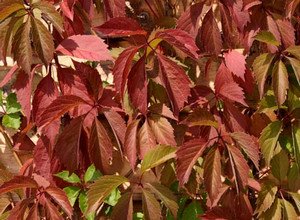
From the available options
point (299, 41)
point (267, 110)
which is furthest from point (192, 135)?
point (299, 41)

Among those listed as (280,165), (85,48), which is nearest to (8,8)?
(85,48)

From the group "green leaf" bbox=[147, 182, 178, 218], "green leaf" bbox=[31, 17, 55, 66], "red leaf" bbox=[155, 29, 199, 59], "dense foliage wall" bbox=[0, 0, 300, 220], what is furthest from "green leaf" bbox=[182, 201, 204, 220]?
"green leaf" bbox=[31, 17, 55, 66]

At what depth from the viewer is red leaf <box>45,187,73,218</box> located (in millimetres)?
A: 1312

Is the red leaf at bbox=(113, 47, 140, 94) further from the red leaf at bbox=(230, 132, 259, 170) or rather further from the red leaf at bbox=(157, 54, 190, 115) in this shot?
the red leaf at bbox=(230, 132, 259, 170)

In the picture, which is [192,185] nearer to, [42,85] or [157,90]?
[157,90]

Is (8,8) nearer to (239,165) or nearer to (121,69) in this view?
(121,69)

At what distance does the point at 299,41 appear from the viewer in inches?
62.2

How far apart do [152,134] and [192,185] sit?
0.24m

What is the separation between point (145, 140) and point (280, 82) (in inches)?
15.2

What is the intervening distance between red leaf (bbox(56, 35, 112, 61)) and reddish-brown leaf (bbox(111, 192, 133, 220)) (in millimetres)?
369

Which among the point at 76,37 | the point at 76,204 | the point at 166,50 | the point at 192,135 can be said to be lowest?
the point at 76,204

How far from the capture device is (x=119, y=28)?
1265 mm

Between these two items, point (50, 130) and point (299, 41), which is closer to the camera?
point (50, 130)

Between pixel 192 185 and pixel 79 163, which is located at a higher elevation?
pixel 79 163
